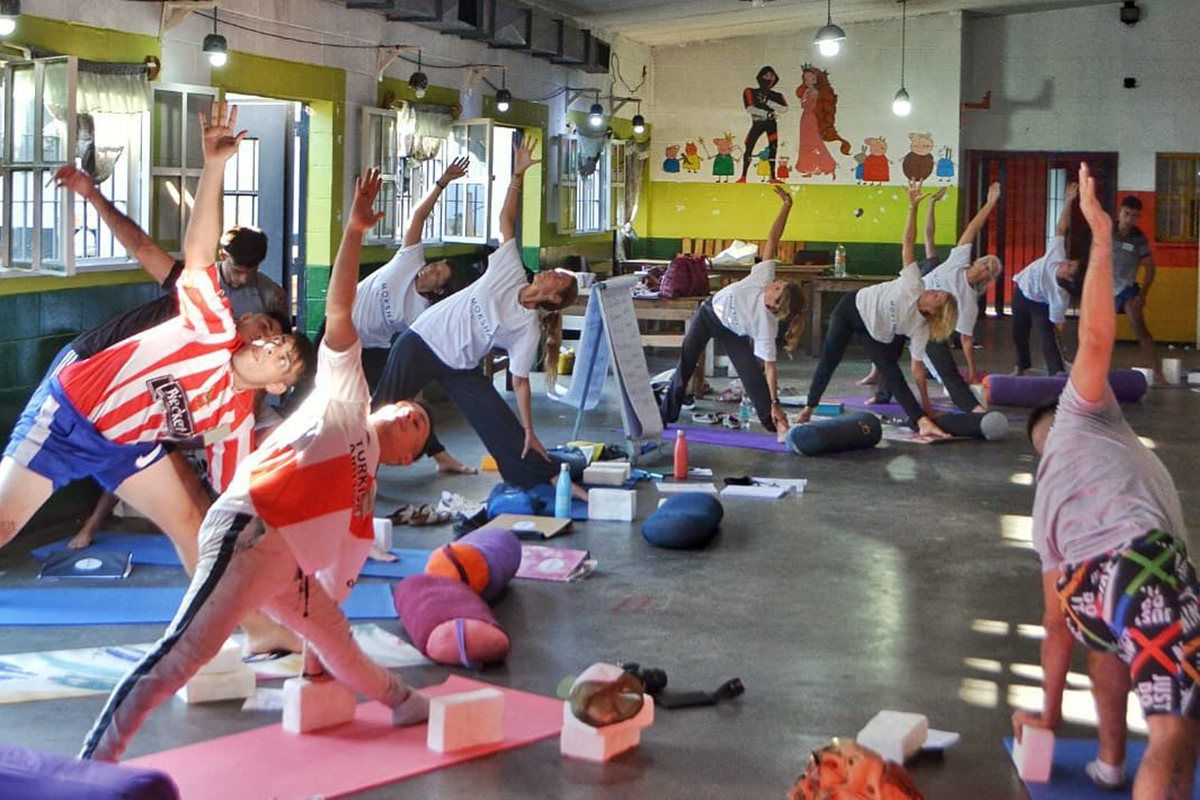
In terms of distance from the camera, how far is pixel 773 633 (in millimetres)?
6645

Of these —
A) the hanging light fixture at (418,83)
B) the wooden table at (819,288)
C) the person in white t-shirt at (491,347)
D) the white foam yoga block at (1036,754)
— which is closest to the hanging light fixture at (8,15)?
the person in white t-shirt at (491,347)

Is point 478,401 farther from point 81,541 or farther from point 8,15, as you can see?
point 8,15

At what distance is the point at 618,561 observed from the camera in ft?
25.8

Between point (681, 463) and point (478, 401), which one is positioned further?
Result: point (681, 463)

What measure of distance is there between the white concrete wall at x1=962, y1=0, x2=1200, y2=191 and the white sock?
16.3 m

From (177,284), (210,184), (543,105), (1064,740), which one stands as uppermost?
(543,105)

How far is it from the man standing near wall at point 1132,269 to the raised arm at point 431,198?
8.44m

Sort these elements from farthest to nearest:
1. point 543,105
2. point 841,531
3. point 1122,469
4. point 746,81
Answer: point 746,81, point 543,105, point 841,531, point 1122,469

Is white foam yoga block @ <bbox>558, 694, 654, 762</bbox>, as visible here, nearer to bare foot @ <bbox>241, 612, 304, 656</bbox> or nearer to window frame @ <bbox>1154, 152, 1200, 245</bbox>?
bare foot @ <bbox>241, 612, 304, 656</bbox>

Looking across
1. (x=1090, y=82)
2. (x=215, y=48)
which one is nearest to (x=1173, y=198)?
(x=1090, y=82)

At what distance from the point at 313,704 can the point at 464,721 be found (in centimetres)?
52

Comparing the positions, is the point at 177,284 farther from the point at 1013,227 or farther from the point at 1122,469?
the point at 1013,227

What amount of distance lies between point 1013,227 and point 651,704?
1764 centimetres

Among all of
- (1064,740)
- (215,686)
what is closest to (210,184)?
(215,686)
